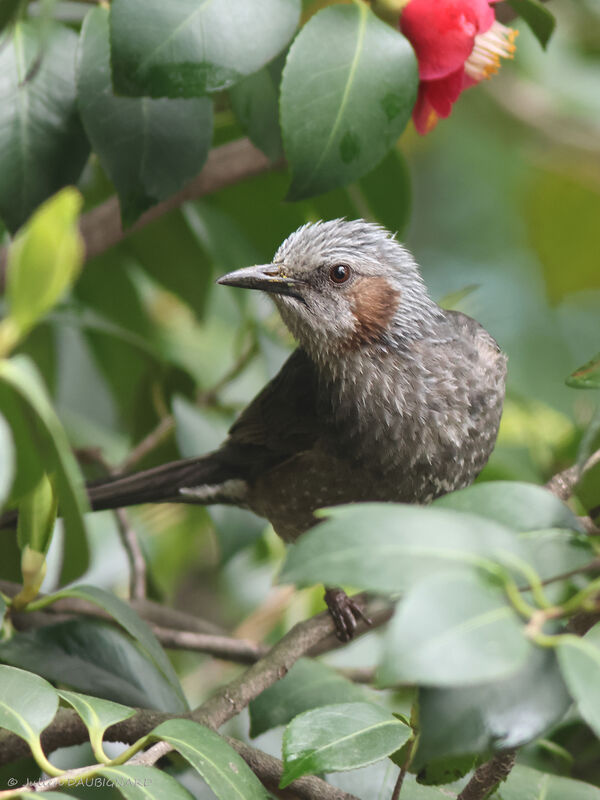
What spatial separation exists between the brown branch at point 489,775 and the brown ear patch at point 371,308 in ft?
4.14

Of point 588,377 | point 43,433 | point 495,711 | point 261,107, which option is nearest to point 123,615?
point 43,433

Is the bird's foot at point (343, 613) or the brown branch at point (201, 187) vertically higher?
the brown branch at point (201, 187)

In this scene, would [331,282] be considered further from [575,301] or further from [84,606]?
[575,301]

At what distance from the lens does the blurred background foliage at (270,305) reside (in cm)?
250

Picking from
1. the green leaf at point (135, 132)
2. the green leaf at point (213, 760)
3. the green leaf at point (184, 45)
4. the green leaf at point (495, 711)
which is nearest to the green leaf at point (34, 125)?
the green leaf at point (135, 132)

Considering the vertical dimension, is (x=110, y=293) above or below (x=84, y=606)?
above

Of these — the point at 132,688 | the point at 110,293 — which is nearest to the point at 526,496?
the point at 132,688

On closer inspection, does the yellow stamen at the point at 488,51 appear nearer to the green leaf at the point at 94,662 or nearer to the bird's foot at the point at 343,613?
the bird's foot at the point at 343,613

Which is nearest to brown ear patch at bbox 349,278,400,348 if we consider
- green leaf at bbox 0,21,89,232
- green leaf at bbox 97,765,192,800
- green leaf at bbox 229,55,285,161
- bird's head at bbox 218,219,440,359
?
bird's head at bbox 218,219,440,359

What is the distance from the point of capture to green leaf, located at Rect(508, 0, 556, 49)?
1.91 meters

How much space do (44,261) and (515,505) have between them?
0.62 m

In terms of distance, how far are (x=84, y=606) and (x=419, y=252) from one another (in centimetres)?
307

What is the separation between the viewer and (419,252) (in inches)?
190

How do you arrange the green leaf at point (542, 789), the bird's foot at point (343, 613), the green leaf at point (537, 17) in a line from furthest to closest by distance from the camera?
the bird's foot at point (343, 613)
the green leaf at point (537, 17)
the green leaf at point (542, 789)
